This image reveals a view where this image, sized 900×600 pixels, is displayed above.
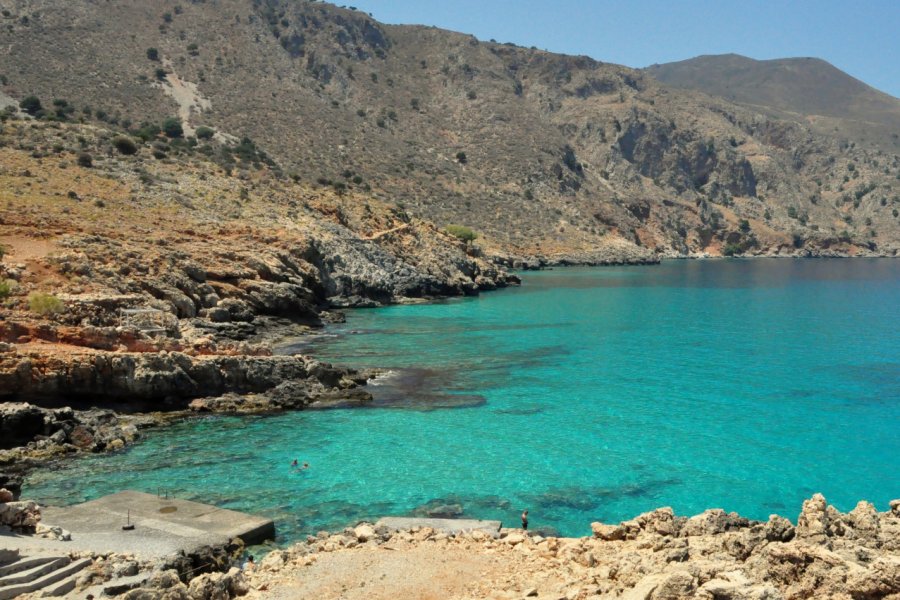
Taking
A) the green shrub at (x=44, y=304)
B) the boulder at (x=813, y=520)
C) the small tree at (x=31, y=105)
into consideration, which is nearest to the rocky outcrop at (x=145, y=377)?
the green shrub at (x=44, y=304)

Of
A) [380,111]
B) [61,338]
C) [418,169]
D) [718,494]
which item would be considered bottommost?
[718,494]

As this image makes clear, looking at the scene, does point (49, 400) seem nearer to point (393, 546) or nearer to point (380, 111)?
point (393, 546)

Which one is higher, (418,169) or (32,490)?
(418,169)

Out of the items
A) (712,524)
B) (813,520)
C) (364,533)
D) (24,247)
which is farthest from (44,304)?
(813,520)

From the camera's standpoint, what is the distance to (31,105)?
3364 inches

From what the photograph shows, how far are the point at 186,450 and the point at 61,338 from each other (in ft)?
29.6

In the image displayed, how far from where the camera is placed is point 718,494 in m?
24.1

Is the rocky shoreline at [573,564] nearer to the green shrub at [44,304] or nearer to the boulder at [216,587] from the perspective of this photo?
the boulder at [216,587]

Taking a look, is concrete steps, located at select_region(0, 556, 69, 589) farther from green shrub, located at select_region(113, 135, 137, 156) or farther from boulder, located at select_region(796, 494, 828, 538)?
green shrub, located at select_region(113, 135, 137, 156)

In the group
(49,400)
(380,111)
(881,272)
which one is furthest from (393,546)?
(380,111)

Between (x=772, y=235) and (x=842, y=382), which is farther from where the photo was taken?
(x=772, y=235)

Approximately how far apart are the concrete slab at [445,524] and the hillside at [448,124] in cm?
6999

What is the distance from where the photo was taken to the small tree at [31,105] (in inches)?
3332

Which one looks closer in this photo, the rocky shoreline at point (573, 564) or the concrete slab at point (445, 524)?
the rocky shoreline at point (573, 564)
